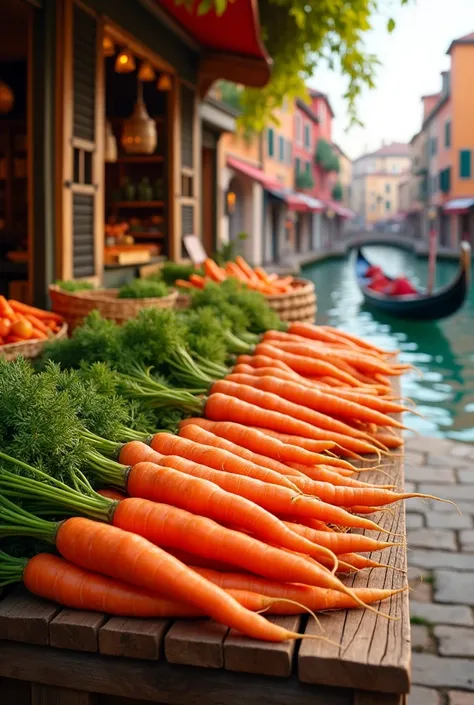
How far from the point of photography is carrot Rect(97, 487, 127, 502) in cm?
204

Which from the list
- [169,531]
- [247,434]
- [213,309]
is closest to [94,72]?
[213,309]

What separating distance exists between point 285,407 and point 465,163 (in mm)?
40009

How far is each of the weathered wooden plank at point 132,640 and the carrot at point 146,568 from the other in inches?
3.5

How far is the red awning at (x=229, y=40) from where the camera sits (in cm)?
708

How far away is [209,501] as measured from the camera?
1947 mm

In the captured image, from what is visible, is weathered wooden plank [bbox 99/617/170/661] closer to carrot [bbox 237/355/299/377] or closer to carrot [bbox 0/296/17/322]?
carrot [bbox 237/355/299/377]

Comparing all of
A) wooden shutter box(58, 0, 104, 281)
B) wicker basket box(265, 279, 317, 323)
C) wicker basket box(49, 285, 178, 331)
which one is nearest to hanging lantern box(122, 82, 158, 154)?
wooden shutter box(58, 0, 104, 281)

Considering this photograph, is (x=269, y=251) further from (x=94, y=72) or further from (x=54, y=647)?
(x=54, y=647)

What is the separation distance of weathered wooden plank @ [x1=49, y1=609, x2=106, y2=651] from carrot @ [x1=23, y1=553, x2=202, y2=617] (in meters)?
0.05

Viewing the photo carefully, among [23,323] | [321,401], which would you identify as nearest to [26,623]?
[321,401]

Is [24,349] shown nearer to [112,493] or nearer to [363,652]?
[112,493]

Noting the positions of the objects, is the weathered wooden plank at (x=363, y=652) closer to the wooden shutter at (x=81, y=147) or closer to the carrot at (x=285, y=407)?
the carrot at (x=285, y=407)

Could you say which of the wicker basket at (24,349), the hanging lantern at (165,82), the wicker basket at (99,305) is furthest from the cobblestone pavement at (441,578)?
the hanging lantern at (165,82)

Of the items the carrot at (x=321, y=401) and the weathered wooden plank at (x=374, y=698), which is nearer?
the weathered wooden plank at (x=374, y=698)
